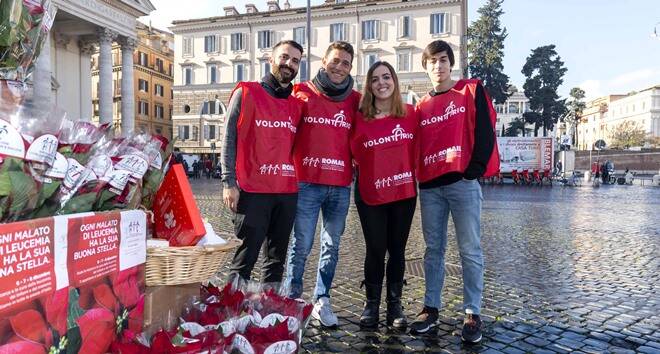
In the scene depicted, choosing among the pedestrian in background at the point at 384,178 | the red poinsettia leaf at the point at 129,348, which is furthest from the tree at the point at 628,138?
the red poinsettia leaf at the point at 129,348

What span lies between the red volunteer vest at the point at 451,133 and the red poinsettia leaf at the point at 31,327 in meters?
2.61

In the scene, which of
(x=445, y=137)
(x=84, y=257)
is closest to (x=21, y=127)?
(x=84, y=257)

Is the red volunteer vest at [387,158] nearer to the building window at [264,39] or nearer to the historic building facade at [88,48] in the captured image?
the historic building facade at [88,48]

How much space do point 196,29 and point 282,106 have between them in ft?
159

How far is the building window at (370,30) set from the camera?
4359cm

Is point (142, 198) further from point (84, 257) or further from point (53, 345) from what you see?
point (53, 345)

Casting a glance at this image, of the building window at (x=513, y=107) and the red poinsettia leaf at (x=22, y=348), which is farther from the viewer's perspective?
the building window at (x=513, y=107)

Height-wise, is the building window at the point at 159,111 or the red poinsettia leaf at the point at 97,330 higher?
the building window at the point at 159,111

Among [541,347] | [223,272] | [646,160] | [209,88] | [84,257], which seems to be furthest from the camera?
[646,160]

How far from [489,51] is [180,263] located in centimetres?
5112

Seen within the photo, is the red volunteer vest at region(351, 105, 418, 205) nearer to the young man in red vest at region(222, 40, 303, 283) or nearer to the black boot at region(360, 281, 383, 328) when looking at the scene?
the young man in red vest at region(222, 40, 303, 283)

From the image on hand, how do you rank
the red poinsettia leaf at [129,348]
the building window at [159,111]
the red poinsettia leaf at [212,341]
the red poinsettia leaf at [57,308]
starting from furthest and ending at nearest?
1. the building window at [159,111]
2. the red poinsettia leaf at [212,341]
3. the red poinsettia leaf at [129,348]
4. the red poinsettia leaf at [57,308]

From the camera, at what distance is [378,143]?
363cm

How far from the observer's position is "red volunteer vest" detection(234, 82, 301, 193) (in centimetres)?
337
